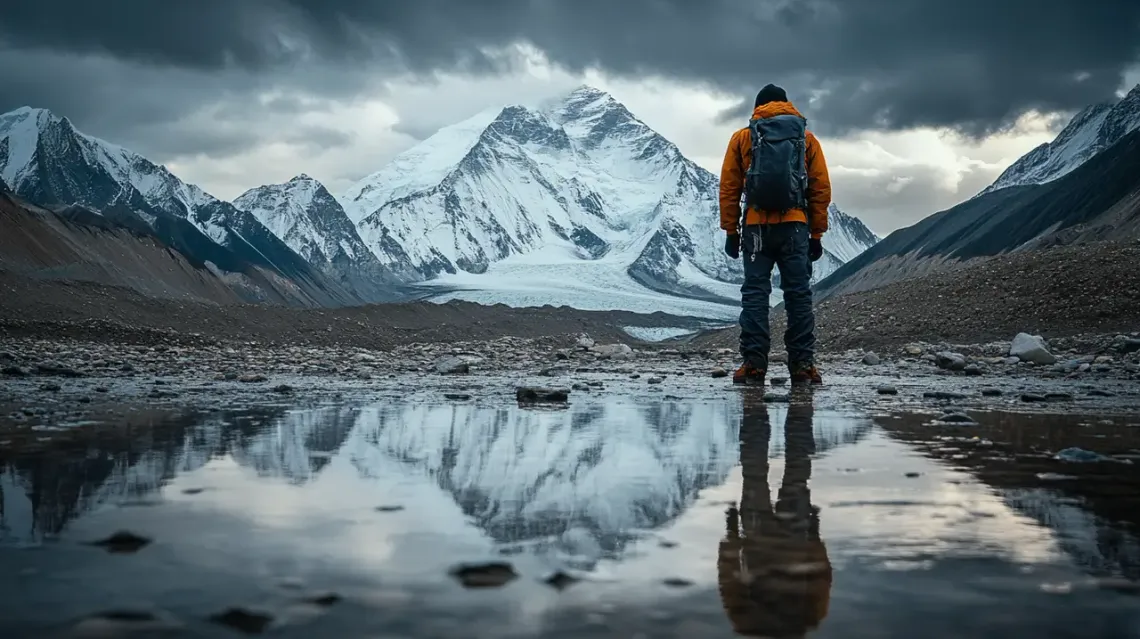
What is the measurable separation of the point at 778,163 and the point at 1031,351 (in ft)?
14.3

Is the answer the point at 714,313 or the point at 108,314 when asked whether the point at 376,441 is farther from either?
the point at 714,313

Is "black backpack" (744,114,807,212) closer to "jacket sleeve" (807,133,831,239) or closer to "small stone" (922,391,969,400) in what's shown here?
"jacket sleeve" (807,133,831,239)

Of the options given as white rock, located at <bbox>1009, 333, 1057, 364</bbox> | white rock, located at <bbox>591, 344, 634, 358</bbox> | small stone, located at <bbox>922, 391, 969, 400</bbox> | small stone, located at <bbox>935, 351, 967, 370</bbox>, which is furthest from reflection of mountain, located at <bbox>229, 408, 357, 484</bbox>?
white rock, located at <bbox>591, 344, 634, 358</bbox>

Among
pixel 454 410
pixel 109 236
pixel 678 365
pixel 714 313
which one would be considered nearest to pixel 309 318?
pixel 678 365

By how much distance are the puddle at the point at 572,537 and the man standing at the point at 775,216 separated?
3610mm

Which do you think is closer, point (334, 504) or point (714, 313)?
point (334, 504)

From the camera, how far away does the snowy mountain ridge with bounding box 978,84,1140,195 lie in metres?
116

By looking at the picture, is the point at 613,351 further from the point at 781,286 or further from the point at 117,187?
the point at 117,187

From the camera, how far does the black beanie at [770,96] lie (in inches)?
292

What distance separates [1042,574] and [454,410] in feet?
12.7

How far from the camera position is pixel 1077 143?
424 ft

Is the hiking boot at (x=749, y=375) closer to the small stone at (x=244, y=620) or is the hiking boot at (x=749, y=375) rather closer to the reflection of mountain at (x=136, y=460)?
the reflection of mountain at (x=136, y=460)

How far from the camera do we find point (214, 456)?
128 inches

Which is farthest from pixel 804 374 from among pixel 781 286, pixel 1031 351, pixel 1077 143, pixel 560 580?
pixel 1077 143
